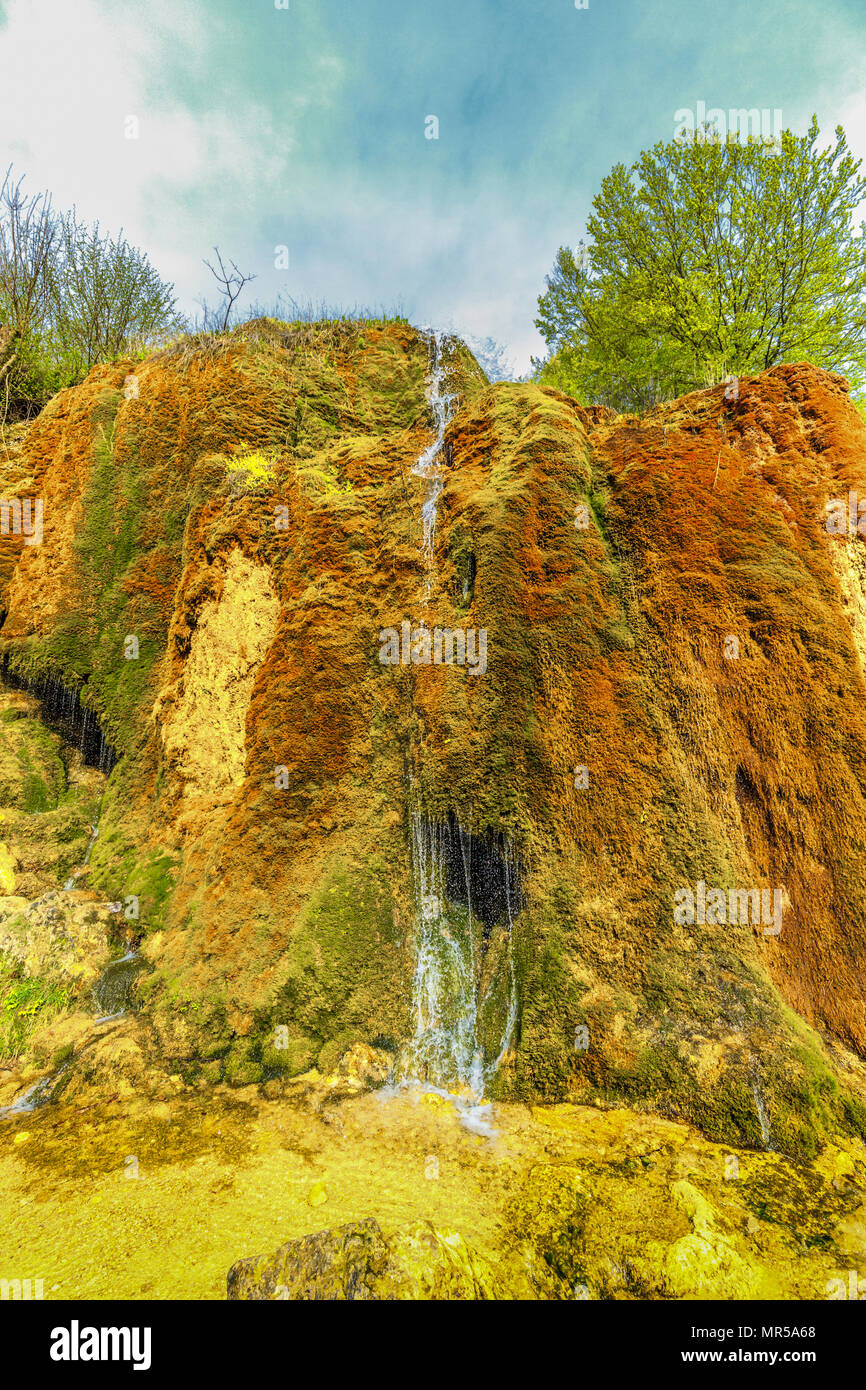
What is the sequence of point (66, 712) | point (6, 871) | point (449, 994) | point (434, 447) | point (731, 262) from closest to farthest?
point (449, 994) → point (6, 871) → point (434, 447) → point (66, 712) → point (731, 262)

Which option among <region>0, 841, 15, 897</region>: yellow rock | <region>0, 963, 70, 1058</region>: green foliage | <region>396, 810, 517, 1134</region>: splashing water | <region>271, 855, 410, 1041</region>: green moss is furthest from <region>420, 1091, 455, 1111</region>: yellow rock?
<region>0, 841, 15, 897</region>: yellow rock

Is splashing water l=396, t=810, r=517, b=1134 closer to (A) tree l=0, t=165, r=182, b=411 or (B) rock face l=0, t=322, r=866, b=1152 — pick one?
(B) rock face l=0, t=322, r=866, b=1152

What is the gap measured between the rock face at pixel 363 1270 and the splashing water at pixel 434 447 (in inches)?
205

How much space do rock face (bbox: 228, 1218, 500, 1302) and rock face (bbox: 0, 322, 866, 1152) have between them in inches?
81.4

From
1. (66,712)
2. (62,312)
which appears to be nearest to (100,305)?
(62,312)

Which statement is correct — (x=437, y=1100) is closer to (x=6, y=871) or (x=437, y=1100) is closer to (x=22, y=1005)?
(x=22, y=1005)

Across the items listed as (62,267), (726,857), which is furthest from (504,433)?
(62,267)

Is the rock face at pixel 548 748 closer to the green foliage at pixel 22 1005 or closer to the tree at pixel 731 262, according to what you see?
the green foliage at pixel 22 1005

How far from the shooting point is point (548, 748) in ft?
17.6

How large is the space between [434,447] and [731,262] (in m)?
8.57

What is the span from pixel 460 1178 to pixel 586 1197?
2.52 ft

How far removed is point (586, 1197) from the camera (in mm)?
3506

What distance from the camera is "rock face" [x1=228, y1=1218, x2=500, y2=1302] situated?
254 centimetres
